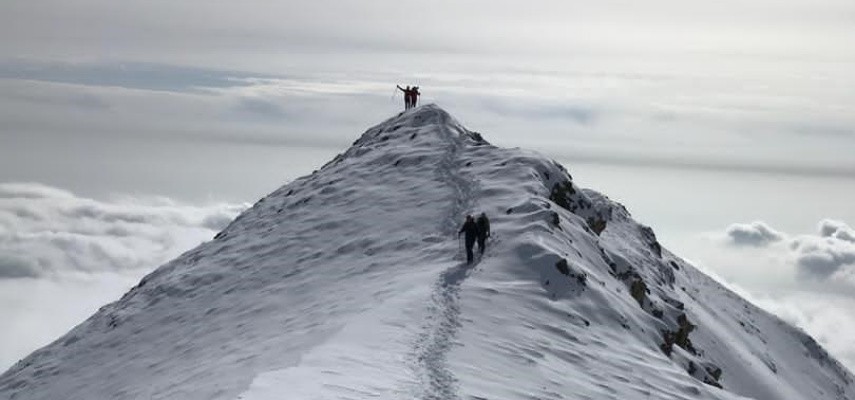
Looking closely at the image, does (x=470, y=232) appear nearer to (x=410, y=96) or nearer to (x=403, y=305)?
(x=403, y=305)

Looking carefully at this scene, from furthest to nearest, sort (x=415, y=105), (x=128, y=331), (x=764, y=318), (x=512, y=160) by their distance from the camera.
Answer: (x=764, y=318), (x=415, y=105), (x=512, y=160), (x=128, y=331)

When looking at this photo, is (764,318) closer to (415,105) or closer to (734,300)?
(734,300)

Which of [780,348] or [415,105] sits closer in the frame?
[415,105]

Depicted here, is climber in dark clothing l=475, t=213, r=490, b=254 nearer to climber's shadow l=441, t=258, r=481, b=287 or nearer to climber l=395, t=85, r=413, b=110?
climber's shadow l=441, t=258, r=481, b=287

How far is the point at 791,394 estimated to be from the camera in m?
63.3

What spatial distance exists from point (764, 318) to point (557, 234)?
186 feet

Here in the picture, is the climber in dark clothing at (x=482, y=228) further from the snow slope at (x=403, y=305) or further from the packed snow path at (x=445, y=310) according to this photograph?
the packed snow path at (x=445, y=310)

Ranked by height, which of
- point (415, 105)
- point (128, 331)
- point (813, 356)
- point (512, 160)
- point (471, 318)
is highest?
point (415, 105)

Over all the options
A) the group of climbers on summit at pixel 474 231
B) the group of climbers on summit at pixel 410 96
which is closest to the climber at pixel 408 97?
the group of climbers on summit at pixel 410 96

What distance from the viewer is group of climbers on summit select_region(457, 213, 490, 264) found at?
31297mm

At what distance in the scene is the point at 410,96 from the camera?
56844 mm

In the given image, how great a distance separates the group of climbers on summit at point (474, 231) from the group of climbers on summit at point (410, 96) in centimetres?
2550

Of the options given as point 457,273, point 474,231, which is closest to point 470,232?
point 474,231

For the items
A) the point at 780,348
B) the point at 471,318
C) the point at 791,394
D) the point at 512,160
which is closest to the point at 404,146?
the point at 512,160
